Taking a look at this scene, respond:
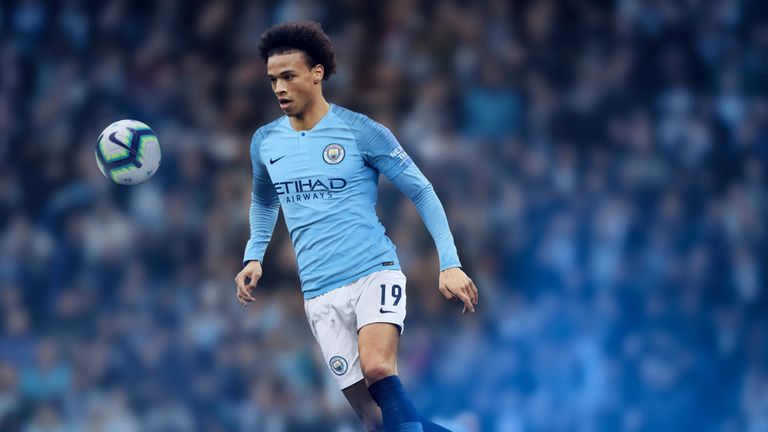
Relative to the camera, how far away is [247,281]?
552 centimetres

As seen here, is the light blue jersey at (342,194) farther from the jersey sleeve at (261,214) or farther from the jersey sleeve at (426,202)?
the jersey sleeve at (261,214)

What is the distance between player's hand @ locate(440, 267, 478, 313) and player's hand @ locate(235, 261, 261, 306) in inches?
40.6

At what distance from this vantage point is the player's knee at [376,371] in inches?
196

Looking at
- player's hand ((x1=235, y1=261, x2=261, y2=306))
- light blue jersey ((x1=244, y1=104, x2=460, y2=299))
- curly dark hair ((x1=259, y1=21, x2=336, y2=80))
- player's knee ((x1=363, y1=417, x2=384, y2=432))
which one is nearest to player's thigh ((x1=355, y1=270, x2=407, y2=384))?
light blue jersey ((x1=244, y1=104, x2=460, y2=299))

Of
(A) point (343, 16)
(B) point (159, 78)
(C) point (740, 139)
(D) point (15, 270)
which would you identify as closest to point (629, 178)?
(C) point (740, 139)

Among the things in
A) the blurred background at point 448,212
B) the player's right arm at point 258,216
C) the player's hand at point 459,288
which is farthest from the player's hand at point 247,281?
the blurred background at point 448,212

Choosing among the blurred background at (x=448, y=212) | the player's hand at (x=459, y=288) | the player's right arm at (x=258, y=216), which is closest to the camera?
the player's hand at (x=459, y=288)

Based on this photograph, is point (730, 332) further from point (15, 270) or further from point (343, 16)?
point (15, 270)

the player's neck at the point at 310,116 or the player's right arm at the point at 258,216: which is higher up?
the player's neck at the point at 310,116

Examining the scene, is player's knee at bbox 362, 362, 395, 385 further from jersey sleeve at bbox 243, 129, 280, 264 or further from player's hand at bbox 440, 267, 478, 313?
jersey sleeve at bbox 243, 129, 280, 264

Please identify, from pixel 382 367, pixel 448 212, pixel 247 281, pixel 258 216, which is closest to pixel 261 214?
pixel 258 216

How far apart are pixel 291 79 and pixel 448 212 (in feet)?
19.3

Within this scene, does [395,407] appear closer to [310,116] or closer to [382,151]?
[382,151]

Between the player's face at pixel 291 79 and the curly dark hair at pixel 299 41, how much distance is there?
0.04 meters
